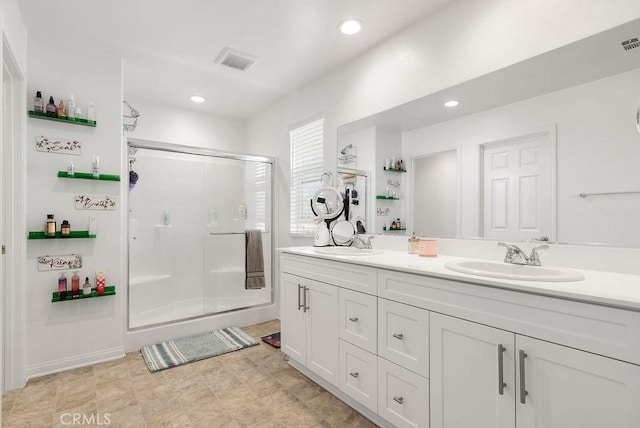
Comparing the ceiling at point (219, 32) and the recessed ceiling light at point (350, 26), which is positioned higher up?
the ceiling at point (219, 32)

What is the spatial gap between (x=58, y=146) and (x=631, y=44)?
11.0 feet

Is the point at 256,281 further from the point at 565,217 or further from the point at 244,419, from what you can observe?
the point at 565,217

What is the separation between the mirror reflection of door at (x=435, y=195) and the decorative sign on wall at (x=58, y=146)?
2.47 metres

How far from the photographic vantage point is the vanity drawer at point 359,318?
64.0 inches

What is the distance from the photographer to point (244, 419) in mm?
1723

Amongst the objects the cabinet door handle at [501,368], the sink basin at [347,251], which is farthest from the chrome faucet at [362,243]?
the cabinet door handle at [501,368]

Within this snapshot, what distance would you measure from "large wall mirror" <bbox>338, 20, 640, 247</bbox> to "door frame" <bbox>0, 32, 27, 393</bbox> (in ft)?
8.12

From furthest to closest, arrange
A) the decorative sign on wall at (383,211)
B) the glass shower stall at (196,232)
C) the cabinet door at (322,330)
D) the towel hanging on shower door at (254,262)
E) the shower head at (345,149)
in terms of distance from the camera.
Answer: the towel hanging on shower door at (254,262) < the glass shower stall at (196,232) < the shower head at (345,149) < the decorative sign on wall at (383,211) < the cabinet door at (322,330)

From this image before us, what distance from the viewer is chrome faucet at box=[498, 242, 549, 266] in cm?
147

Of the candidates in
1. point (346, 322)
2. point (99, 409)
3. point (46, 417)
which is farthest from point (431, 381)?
point (46, 417)

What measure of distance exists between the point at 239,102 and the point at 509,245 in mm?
3120

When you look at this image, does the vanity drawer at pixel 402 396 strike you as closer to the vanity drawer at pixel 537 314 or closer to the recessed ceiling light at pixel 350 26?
the vanity drawer at pixel 537 314

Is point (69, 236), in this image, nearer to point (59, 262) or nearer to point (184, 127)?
point (59, 262)

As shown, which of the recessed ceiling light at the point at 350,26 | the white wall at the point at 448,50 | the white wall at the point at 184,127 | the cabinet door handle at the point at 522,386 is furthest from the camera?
the white wall at the point at 184,127
